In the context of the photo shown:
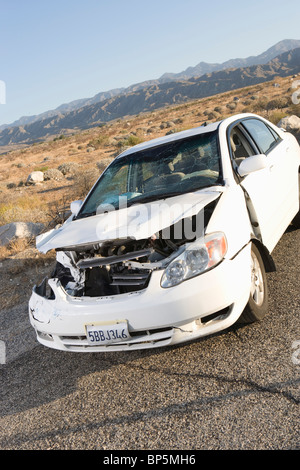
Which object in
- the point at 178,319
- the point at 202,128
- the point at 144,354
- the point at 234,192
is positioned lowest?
the point at 144,354

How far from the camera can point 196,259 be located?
10.5ft

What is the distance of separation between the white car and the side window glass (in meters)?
0.02

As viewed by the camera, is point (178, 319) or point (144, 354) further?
point (144, 354)

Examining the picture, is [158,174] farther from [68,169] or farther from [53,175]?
[68,169]

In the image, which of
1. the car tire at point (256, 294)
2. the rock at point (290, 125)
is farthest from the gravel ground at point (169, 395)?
the rock at point (290, 125)

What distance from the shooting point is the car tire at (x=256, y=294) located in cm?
353

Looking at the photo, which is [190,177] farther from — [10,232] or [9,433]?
[10,232]

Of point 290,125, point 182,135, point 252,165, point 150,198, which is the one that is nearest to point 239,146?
point 182,135

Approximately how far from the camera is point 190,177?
429 cm

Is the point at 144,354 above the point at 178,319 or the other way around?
the other way around

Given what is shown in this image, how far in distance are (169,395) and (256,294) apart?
1207 mm

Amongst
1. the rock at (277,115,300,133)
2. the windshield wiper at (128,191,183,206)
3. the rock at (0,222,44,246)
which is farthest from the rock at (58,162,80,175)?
the windshield wiper at (128,191,183,206)
